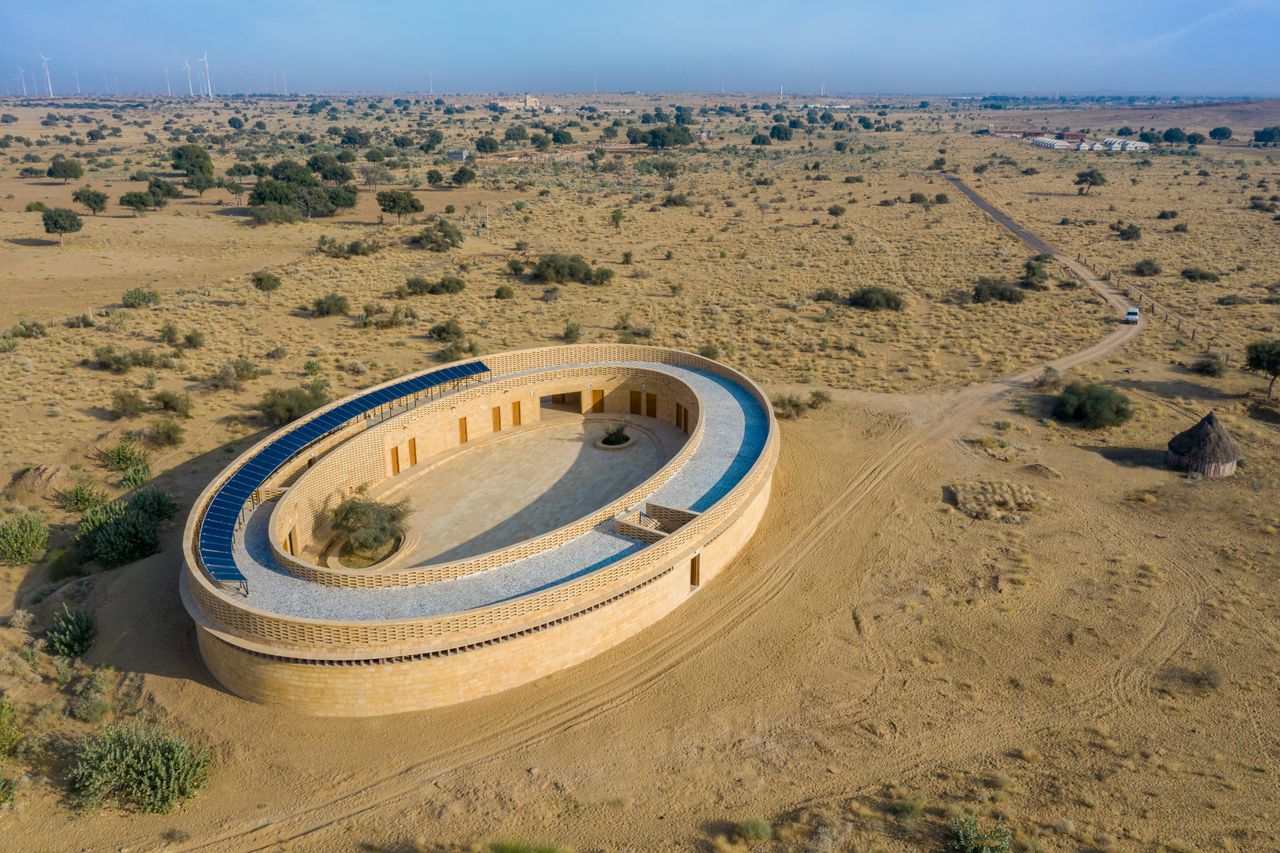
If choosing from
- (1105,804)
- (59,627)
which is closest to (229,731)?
(59,627)

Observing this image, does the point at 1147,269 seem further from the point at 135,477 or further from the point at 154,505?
the point at 135,477

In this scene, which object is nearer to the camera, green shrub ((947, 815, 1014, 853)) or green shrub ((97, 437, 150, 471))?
green shrub ((947, 815, 1014, 853))

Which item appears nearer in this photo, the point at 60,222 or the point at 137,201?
the point at 60,222

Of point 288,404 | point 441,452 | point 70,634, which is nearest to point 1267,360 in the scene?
point 441,452

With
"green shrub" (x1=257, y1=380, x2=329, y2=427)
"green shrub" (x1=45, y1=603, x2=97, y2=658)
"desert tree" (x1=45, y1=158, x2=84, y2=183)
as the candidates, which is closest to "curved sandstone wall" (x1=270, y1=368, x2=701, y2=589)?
"green shrub" (x1=45, y1=603, x2=97, y2=658)

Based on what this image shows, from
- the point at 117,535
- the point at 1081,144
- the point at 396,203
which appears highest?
the point at 1081,144

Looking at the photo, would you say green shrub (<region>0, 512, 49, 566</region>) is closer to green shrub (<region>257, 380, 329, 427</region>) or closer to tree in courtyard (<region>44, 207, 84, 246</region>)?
green shrub (<region>257, 380, 329, 427</region>)
